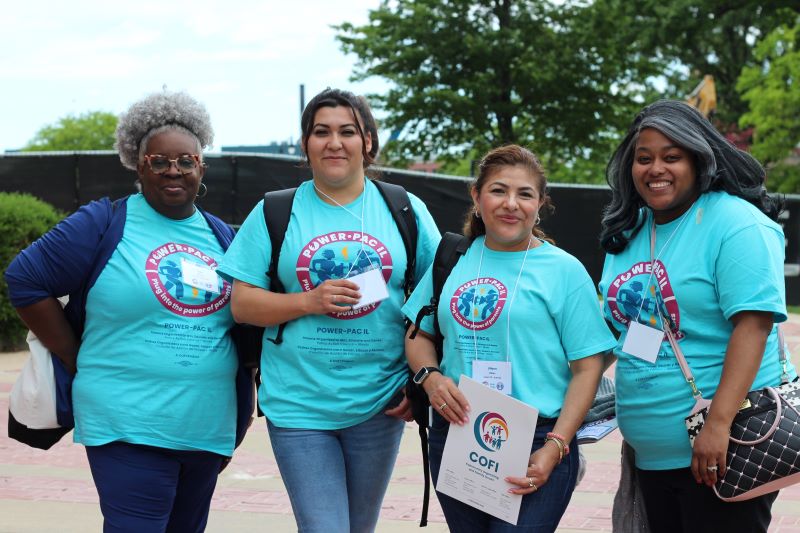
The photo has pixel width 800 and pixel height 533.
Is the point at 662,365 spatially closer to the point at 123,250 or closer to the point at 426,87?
the point at 123,250

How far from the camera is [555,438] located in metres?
3.01

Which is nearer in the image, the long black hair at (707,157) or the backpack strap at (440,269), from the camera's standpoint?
the long black hair at (707,157)

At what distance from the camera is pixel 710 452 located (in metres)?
2.84

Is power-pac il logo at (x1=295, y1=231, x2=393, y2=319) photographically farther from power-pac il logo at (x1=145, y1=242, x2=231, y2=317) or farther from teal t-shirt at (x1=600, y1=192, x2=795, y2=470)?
teal t-shirt at (x1=600, y1=192, x2=795, y2=470)

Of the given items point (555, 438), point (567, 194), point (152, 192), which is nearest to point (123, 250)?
point (152, 192)

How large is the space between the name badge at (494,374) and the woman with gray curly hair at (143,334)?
92 centimetres

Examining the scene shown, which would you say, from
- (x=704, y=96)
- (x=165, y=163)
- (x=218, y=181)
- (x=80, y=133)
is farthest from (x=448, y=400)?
(x=80, y=133)

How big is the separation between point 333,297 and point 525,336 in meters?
0.62

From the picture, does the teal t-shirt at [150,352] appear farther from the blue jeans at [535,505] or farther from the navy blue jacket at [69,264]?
the blue jeans at [535,505]

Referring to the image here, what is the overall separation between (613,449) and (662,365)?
4.36 metres

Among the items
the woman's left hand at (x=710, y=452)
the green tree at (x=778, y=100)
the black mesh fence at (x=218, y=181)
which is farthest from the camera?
the green tree at (x=778, y=100)

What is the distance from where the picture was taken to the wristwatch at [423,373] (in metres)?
3.20

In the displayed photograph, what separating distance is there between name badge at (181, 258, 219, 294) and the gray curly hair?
46 cm

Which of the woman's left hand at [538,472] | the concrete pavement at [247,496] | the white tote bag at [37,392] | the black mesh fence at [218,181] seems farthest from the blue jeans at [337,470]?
the black mesh fence at [218,181]
